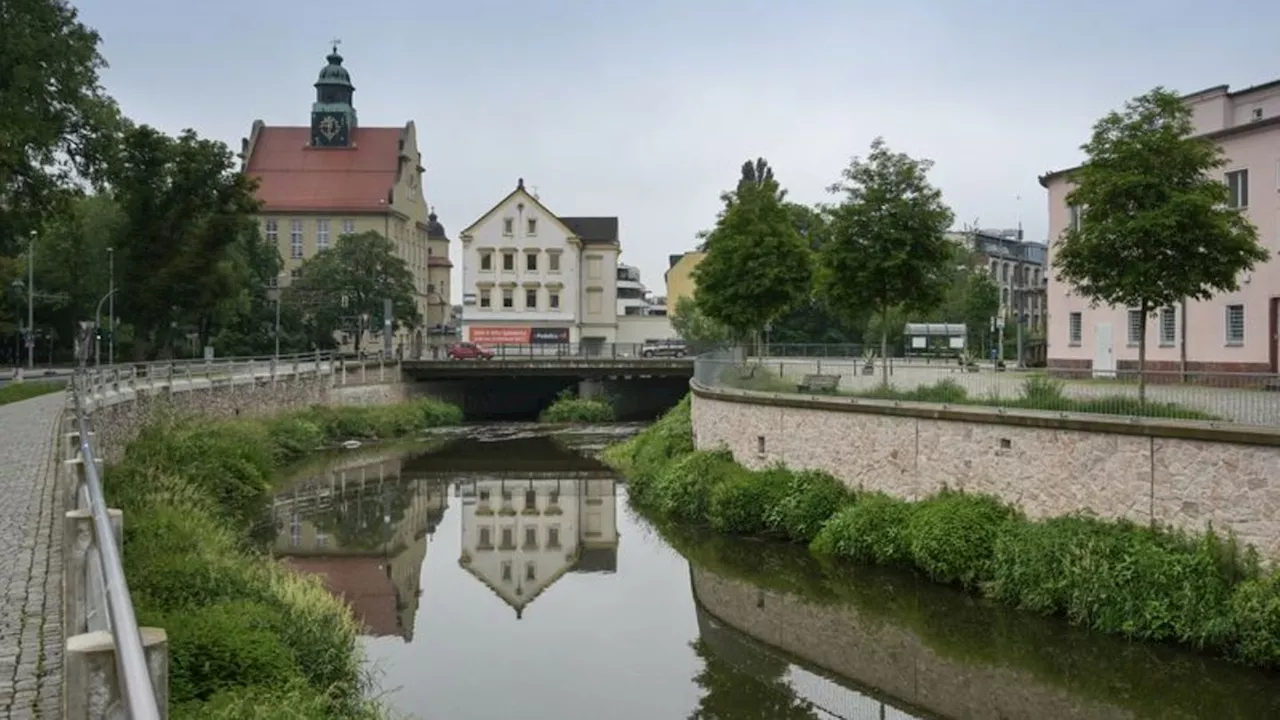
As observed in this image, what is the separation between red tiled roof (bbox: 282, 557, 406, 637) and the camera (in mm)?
18062

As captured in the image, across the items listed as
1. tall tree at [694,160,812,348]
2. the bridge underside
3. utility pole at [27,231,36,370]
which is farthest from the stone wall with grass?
the bridge underside

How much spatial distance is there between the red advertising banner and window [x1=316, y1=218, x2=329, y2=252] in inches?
829

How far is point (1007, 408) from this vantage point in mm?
19766

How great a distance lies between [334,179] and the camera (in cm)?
9388

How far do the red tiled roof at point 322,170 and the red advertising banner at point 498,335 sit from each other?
19.6m

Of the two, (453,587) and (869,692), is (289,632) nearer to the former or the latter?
(869,692)

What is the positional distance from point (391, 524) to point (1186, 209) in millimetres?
18910

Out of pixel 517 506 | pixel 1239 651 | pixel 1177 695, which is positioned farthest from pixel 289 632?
pixel 517 506

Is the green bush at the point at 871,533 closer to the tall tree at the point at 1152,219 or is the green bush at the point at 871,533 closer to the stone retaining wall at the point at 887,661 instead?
the stone retaining wall at the point at 887,661

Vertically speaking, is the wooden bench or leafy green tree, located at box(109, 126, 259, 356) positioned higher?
leafy green tree, located at box(109, 126, 259, 356)

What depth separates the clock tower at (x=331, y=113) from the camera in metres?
95.8

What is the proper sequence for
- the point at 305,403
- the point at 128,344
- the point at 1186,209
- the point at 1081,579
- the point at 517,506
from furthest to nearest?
the point at 128,344, the point at 305,403, the point at 517,506, the point at 1186,209, the point at 1081,579

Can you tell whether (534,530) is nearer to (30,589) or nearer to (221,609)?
(221,609)

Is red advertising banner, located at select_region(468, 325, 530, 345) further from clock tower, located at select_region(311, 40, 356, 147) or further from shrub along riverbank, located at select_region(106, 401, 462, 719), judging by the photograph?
shrub along riverbank, located at select_region(106, 401, 462, 719)
